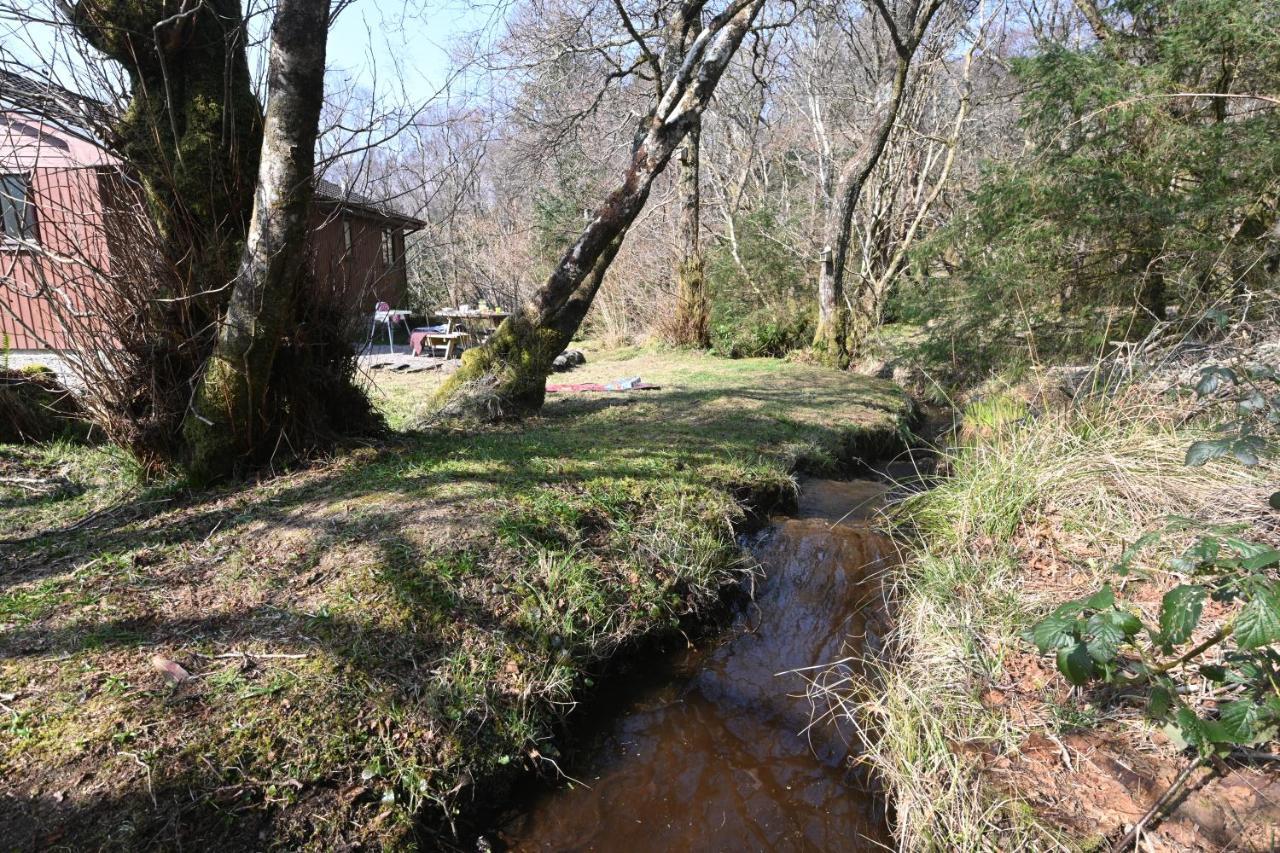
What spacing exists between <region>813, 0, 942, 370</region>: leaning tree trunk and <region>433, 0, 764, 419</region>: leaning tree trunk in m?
3.97

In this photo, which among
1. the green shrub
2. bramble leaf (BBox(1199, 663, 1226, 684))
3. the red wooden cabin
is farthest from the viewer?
the green shrub

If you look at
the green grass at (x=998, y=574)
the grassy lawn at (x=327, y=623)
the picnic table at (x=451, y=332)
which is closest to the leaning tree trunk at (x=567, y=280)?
the grassy lawn at (x=327, y=623)

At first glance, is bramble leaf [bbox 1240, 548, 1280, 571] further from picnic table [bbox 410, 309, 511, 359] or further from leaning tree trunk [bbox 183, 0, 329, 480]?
picnic table [bbox 410, 309, 511, 359]

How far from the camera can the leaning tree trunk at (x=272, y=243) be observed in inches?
128

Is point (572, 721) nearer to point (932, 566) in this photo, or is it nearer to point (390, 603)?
point (390, 603)

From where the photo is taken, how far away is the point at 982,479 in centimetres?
358

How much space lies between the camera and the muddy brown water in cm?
233

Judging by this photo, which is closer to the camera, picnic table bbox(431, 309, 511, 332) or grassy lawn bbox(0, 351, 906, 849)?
grassy lawn bbox(0, 351, 906, 849)

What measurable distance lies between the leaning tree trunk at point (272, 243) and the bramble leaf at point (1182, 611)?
3.78m

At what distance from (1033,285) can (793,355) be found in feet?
15.5

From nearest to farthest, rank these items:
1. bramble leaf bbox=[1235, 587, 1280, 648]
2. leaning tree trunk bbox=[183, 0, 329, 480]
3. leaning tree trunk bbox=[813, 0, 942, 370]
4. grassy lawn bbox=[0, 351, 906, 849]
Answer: bramble leaf bbox=[1235, 587, 1280, 648] → grassy lawn bbox=[0, 351, 906, 849] → leaning tree trunk bbox=[183, 0, 329, 480] → leaning tree trunk bbox=[813, 0, 942, 370]

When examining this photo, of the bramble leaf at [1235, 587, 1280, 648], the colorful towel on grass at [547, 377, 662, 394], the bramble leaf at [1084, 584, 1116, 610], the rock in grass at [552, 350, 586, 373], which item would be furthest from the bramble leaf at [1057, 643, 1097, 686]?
the rock in grass at [552, 350, 586, 373]

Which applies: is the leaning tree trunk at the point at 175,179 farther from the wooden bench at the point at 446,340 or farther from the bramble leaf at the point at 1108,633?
the wooden bench at the point at 446,340

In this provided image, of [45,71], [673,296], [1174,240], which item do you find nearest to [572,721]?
[45,71]
